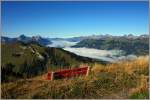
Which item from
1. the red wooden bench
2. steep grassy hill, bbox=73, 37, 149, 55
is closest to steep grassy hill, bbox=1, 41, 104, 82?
the red wooden bench

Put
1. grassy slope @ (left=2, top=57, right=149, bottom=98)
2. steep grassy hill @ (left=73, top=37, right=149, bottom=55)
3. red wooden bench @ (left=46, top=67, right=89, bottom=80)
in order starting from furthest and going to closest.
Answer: steep grassy hill @ (left=73, top=37, right=149, bottom=55), red wooden bench @ (left=46, top=67, right=89, bottom=80), grassy slope @ (left=2, top=57, right=149, bottom=98)

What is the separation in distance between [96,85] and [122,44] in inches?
38.9

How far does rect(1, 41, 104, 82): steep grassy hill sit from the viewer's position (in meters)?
→ 6.28

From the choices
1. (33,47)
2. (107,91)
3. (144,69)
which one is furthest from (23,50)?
(144,69)

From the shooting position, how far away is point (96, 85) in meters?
6.00

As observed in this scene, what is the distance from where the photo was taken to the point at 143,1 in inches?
244

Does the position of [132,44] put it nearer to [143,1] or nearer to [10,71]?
[143,1]

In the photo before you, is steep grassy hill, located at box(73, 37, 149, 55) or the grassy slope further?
steep grassy hill, located at box(73, 37, 149, 55)

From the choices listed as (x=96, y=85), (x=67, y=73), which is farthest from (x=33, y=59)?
(x=96, y=85)

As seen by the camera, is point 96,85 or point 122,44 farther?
point 122,44

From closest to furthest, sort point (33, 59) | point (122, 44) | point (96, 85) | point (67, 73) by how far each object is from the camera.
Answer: point (96, 85)
point (67, 73)
point (33, 59)
point (122, 44)

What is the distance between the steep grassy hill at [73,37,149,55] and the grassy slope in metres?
0.19

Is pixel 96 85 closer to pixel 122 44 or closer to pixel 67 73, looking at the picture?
pixel 67 73

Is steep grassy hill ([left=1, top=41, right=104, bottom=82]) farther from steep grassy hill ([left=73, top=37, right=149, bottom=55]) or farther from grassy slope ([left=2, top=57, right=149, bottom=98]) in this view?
steep grassy hill ([left=73, top=37, right=149, bottom=55])
